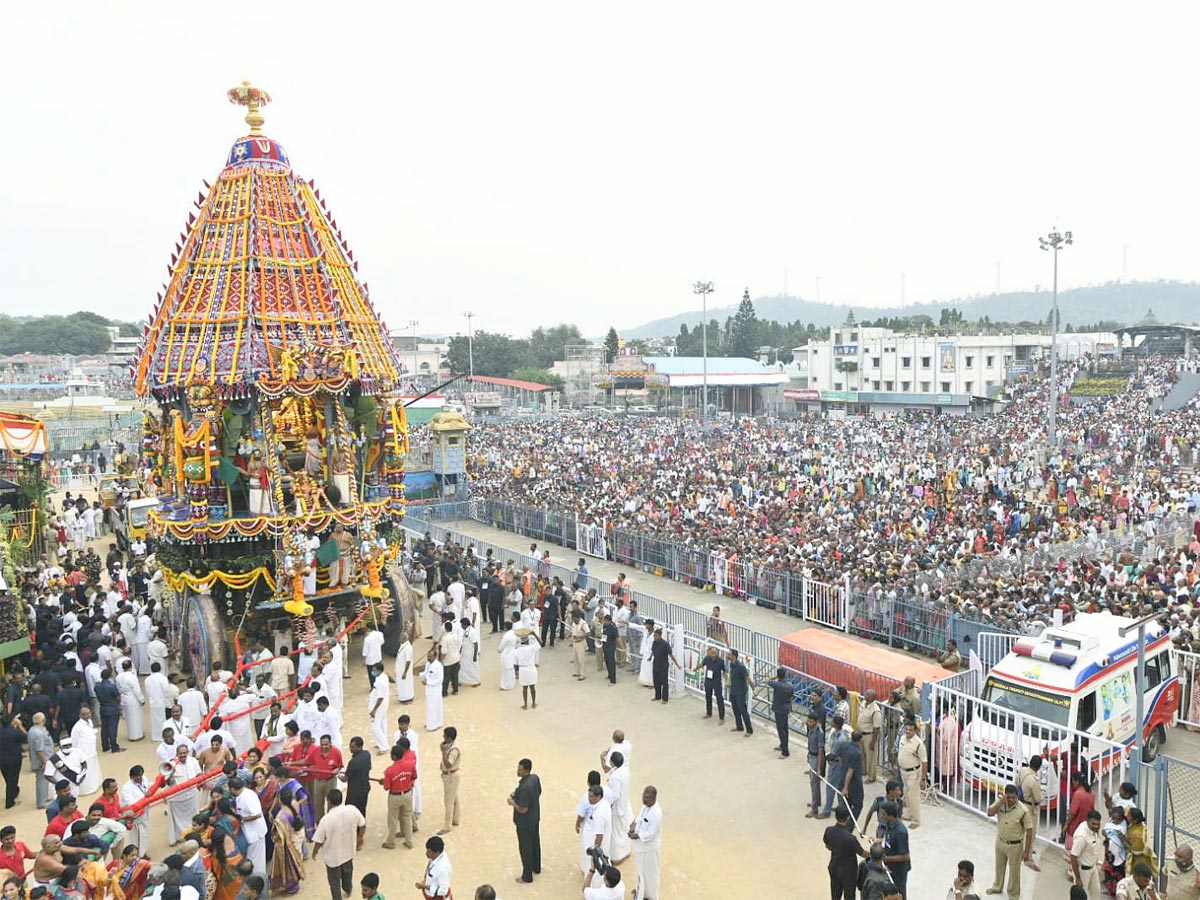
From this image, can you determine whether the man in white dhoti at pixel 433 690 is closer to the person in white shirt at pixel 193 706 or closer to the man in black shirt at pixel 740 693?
the person in white shirt at pixel 193 706

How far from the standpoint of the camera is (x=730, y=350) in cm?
9712

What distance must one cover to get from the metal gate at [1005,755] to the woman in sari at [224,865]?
756 cm

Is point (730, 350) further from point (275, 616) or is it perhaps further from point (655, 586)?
point (275, 616)

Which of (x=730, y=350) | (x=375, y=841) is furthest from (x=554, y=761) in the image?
(x=730, y=350)

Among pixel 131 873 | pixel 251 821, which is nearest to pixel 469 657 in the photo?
pixel 251 821

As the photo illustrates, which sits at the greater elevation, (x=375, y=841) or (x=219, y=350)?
(x=219, y=350)

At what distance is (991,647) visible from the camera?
13.7 m

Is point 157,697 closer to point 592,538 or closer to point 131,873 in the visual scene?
point 131,873

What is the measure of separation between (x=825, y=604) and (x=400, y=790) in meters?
10.4

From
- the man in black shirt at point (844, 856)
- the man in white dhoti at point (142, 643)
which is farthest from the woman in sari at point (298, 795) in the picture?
the man in white dhoti at point (142, 643)

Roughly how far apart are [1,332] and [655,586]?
138 m

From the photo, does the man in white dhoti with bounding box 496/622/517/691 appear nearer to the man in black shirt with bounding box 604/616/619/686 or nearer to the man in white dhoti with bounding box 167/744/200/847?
the man in black shirt with bounding box 604/616/619/686

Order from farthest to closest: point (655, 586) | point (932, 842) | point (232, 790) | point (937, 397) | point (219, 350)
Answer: point (937, 397)
point (655, 586)
point (219, 350)
point (932, 842)
point (232, 790)

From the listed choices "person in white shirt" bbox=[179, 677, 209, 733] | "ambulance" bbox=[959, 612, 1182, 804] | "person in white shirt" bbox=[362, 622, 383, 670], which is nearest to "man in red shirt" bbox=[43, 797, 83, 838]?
"person in white shirt" bbox=[179, 677, 209, 733]
